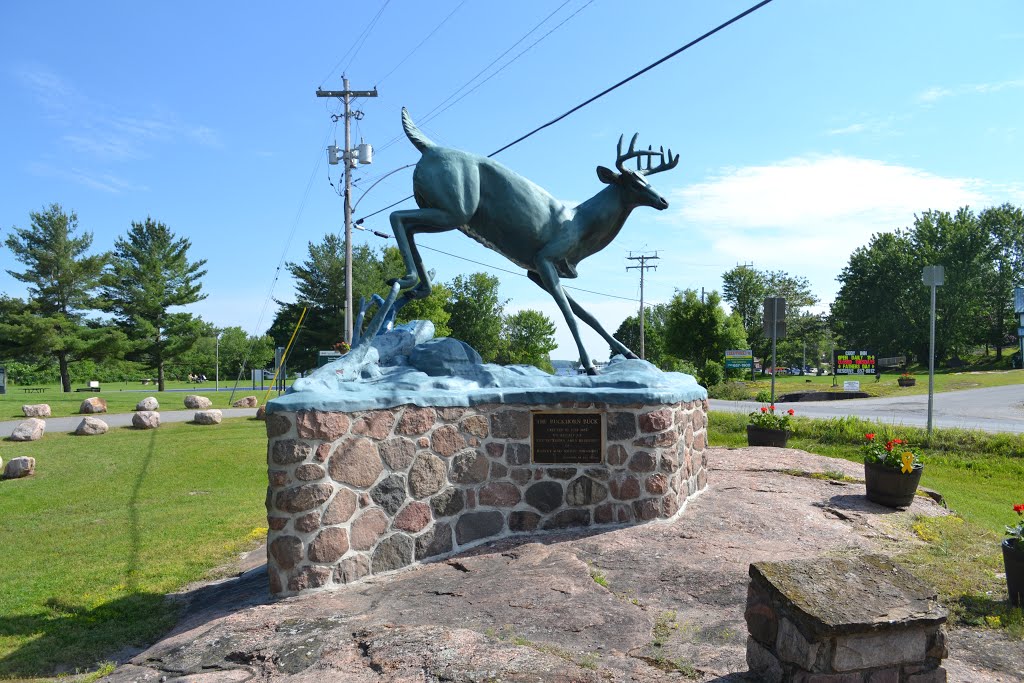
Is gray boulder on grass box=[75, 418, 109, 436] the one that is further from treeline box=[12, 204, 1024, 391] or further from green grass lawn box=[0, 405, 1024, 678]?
treeline box=[12, 204, 1024, 391]

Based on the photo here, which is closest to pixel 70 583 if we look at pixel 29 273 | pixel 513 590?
pixel 513 590

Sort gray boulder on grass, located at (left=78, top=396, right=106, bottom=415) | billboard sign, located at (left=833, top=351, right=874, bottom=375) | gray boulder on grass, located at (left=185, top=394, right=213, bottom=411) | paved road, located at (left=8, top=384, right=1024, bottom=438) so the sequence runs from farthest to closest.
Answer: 1. billboard sign, located at (left=833, top=351, right=874, bottom=375)
2. gray boulder on grass, located at (left=185, top=394, right=213, bottom=411)
3. gray boulder on grass, located at (left=78, top=396, right=106, bottom=415)
4. paved road, located at (left=8, top=384, right=1024, bottom=438)

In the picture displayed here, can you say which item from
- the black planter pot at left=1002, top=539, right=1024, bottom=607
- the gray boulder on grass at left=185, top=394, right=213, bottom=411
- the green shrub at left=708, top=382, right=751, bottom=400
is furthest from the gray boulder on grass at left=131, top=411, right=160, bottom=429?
the green shrub at left=708, top=382, right=751, bottom=400

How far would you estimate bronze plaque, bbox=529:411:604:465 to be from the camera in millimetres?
6020

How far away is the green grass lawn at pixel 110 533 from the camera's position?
5125mm

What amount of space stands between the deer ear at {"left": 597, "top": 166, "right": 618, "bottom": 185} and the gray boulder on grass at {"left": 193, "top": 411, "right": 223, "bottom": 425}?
45.8 feet

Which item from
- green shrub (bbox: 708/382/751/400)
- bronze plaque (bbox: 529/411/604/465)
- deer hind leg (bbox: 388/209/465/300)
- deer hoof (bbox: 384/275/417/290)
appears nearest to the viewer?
bronze plaque (bbox: 529/411/604/465)

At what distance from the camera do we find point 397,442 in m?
5.37

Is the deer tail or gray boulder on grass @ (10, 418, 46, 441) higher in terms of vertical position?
the deer tail

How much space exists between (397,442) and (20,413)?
59.6 ft

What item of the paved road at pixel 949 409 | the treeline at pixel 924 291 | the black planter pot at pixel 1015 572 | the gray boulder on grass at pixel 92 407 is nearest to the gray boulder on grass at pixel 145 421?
the gray boulder on grass at pixel 92 407

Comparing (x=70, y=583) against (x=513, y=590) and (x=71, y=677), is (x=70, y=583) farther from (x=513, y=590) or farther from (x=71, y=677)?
(x=513, y=590)

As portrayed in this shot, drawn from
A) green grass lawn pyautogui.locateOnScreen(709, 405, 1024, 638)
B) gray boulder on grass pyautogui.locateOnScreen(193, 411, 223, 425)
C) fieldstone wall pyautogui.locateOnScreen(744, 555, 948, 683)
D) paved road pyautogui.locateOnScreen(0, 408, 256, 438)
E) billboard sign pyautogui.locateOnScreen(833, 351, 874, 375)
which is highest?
billboard sign pyautogui.locateOnScreen(833, 351, 874, 375)

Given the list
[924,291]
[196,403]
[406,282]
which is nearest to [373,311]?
[196,403]
